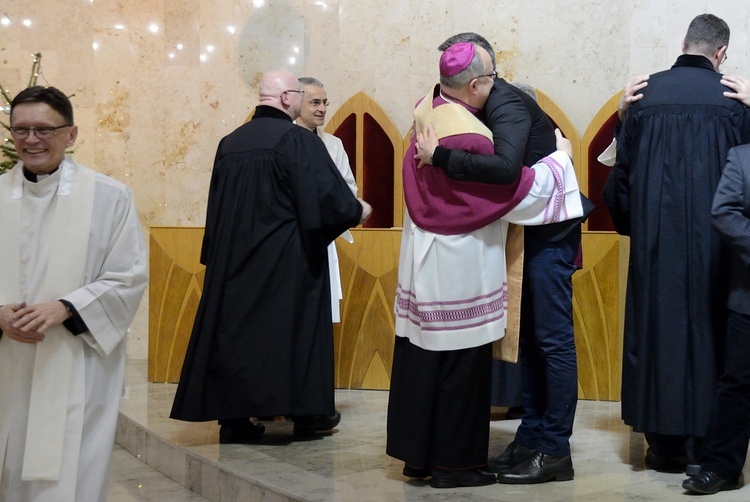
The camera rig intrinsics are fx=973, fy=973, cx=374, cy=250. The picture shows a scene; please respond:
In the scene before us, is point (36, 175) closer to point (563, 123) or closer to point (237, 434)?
point (237, 434)

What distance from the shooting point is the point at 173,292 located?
6.71 meters

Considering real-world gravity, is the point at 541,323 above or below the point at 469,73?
below

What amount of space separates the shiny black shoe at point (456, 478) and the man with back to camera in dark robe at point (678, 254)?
75cm

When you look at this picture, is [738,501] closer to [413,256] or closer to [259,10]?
[413,256]

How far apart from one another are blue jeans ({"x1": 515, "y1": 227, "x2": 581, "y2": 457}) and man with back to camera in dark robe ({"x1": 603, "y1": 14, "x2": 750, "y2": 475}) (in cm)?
33

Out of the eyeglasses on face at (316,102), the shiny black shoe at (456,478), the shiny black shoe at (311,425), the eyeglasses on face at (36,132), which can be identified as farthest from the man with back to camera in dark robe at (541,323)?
the eyeglasses on face at (316,102)

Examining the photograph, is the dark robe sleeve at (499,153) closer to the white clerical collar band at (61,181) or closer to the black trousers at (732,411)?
the black trousers at (732,411)

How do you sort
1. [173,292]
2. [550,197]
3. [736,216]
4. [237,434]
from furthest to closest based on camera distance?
[173,292], [237,434], [550,197], [736,216]

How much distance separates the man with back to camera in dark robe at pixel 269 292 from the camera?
4.79 m

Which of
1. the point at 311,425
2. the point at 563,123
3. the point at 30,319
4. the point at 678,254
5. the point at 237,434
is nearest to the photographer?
the point at 30,319

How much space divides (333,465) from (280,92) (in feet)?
6.38

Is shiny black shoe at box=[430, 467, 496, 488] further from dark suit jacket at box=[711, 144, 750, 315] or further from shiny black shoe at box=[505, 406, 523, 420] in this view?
shiny black shoe at box=[505, 406, 523, 420]

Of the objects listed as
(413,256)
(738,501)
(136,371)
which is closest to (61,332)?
(413,256)

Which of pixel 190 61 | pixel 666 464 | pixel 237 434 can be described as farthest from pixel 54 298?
pixel 190 61
